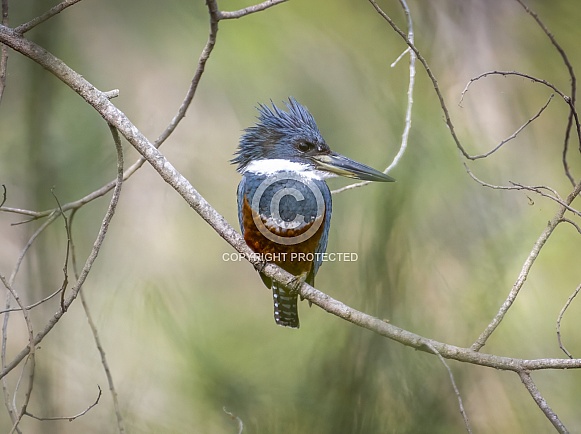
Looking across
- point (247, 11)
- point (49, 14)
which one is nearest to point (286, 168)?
point (247, 11)

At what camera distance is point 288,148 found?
9.38 ft

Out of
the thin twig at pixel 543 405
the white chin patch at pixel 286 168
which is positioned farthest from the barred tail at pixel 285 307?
the thin twig at pixel 543 405

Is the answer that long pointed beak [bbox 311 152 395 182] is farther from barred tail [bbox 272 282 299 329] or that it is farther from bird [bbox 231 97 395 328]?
barred tail [bbox 272 282 299 329]

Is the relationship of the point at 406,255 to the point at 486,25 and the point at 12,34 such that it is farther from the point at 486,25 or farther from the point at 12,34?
the point at 486,25

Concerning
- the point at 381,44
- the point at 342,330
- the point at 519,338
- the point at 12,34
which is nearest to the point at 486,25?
the point at 381,44

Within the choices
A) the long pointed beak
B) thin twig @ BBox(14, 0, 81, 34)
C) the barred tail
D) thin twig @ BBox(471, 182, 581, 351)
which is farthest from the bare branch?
the barred tail

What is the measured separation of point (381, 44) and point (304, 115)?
115 cm

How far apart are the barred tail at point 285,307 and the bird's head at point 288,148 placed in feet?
1.76

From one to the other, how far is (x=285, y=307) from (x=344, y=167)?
0.70m

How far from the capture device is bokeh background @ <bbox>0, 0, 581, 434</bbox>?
2533 mm

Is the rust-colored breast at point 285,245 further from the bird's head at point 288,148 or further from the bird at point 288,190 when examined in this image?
the bird's head at point 288,148

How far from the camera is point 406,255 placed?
2.42 metres

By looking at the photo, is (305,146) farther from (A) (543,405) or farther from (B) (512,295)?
(A) (543,405)

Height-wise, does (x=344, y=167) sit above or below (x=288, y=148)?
below
